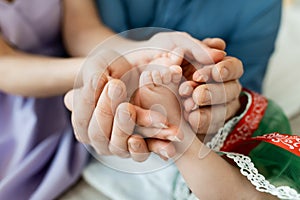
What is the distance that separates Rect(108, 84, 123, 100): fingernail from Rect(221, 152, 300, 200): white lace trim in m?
0.13

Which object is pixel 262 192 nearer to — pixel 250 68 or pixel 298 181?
pixel 298 181

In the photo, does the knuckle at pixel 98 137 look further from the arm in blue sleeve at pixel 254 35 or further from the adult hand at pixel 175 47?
the arm in blue sleeve at pixel 254 35

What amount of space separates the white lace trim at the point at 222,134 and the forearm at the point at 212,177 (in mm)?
37

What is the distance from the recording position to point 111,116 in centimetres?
45

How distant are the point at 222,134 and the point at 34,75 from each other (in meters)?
0.25

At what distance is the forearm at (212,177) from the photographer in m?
0.46

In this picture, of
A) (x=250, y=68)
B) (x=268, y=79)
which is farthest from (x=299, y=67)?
(x=250, y=68)

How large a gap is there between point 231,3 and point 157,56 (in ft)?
0.67

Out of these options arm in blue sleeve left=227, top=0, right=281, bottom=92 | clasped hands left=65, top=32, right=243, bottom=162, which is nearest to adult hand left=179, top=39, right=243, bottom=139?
clasped hands left=65, top=32, right=243, bottom=162

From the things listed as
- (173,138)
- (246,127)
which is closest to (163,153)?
(173,138)

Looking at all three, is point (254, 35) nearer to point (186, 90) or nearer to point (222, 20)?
point (222, 20)

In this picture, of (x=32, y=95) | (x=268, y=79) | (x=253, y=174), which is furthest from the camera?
(x=268, y=79)

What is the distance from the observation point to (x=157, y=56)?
1.68 ft

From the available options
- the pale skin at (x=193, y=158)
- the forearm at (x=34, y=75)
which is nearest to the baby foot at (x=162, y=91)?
the pale skin at (x=193, y=158)
